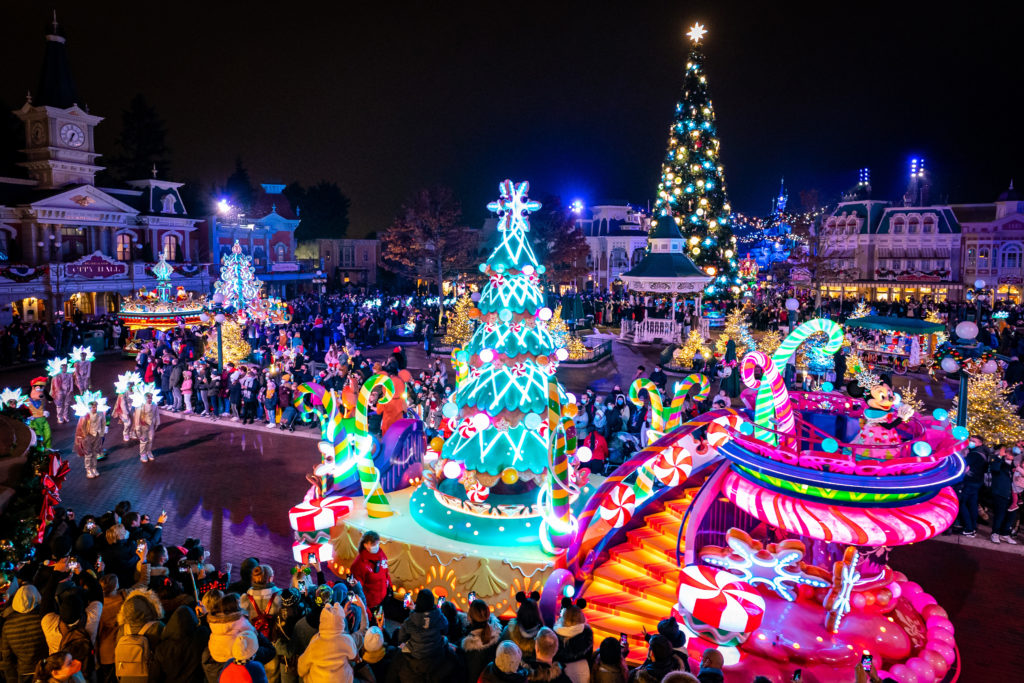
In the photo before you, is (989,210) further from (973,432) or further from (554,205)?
(973,432)

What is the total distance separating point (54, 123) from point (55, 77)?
106 inches

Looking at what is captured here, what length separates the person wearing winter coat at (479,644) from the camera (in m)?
4.57

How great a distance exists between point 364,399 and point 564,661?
16.1ft

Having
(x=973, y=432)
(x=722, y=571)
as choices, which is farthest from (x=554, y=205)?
(x=722, y=571)

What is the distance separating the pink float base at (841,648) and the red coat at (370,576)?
308 centimetres

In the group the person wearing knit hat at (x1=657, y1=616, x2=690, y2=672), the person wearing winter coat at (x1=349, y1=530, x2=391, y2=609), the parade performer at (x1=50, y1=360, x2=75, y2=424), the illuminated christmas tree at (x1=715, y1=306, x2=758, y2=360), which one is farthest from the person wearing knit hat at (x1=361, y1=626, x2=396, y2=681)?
the illuminated christmas tree at (x1=715, y1=306, x2=758, y2=360)

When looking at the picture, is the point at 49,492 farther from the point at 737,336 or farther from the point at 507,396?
the point at 737,336

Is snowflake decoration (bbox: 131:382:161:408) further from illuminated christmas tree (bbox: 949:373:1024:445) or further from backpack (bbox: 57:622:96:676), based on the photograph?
illuminated christmas tree (bbox: 949:373:1024:445)

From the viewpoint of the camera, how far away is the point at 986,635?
23.0ft

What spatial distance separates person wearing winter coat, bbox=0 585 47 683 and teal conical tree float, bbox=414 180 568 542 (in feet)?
12.7

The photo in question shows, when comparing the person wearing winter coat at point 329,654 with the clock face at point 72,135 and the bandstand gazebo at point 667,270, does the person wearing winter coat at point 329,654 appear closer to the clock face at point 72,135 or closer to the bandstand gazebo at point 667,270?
the bandstand gazebo at point 667,270

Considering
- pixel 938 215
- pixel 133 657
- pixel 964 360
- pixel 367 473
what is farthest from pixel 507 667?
pixel 938 215

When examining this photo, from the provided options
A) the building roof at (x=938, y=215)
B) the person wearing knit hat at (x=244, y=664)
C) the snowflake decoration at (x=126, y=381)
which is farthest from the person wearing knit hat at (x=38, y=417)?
the building roof at (x=938, y=215)

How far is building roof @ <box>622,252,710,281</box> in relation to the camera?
Result: 2200 cm
